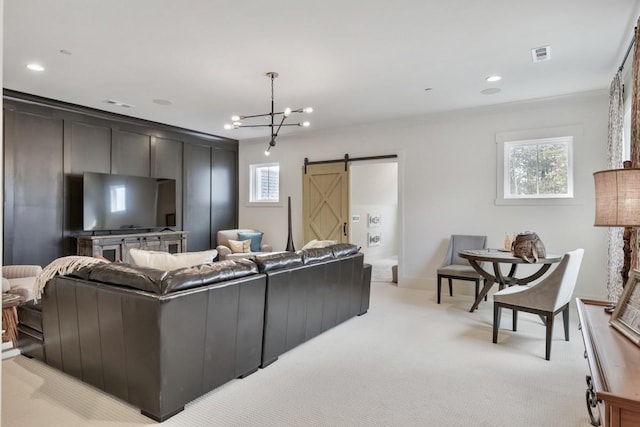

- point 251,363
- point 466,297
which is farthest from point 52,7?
point 466,297

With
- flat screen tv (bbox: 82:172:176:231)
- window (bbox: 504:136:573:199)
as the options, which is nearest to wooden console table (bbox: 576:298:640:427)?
window (bbox: 504:136:573:199)

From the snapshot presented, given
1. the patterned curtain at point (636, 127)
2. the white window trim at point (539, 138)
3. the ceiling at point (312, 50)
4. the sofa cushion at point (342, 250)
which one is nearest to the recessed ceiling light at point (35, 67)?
the ceiling at point (312, 50)

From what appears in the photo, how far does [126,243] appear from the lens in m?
6.12

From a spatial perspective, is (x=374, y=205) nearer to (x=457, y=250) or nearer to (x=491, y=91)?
(x=457, y=250)

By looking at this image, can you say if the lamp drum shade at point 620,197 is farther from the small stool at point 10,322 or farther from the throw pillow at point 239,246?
the throw pillow at point 239,246

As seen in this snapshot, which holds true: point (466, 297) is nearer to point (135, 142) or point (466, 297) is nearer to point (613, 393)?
point (613, 393)

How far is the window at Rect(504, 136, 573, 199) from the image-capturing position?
5.24 m

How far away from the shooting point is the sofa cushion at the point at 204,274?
7.98ft

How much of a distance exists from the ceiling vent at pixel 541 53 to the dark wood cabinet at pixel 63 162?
5.89 metres

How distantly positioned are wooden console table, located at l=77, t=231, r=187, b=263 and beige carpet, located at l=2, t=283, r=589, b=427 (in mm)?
2651

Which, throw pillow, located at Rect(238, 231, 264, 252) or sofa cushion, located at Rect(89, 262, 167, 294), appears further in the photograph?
throw pillow, located at Rect(238, 231, 264, 252)

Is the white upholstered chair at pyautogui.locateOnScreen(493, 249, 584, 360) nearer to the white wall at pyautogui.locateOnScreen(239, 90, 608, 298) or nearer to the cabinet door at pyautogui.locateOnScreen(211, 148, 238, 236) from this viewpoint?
the white wall at pyautogui.locateOnScreen(239, 90, 608, 298)

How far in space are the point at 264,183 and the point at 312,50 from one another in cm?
488

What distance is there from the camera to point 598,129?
4.93 m
